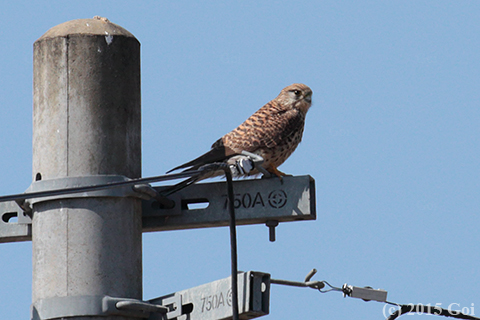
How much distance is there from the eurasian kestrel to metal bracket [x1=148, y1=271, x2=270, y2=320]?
55.4 inches

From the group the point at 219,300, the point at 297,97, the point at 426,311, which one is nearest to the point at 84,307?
the point at 219,300

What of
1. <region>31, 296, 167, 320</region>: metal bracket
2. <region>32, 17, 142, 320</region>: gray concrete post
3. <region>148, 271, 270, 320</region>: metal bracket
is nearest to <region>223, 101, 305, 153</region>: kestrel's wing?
<region>32, 17, 142, 320</region>: gray concrete post

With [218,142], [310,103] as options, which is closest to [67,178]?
[218,142]

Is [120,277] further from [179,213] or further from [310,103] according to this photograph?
[310,103]

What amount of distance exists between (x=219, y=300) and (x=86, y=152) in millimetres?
883

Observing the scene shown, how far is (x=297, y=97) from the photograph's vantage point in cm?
731

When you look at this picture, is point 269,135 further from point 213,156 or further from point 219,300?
point 219,300

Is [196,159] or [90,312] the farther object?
[196,159]

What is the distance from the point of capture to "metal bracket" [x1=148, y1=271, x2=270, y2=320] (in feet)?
12.0

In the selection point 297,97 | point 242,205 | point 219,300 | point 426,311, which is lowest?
point 426,311

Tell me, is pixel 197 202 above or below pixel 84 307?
above

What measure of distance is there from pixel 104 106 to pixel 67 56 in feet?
0.98

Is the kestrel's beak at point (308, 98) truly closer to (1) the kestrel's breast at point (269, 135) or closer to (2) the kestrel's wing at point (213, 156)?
(1) the kestrel's breast at point (269, 135)

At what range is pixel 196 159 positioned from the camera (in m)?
5.51
